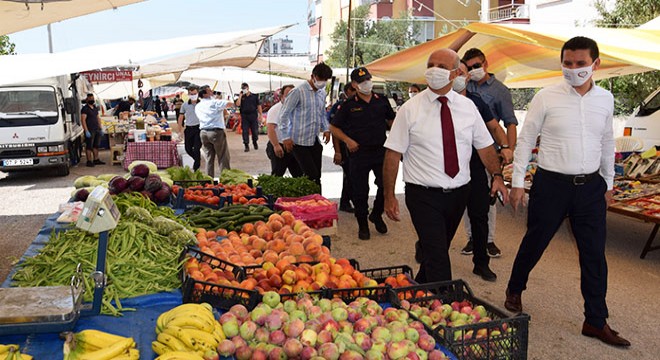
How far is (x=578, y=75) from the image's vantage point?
13.5ft

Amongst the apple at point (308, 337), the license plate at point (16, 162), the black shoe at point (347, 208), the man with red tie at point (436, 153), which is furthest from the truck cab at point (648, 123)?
the license plate at point (16, 162)

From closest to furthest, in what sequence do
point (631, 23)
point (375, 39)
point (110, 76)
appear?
point (631, 23)
point (110, 76)
point (375, 39)

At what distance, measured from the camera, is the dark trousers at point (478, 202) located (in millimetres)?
5512

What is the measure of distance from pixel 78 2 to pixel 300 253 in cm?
423

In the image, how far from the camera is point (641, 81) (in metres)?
18.0

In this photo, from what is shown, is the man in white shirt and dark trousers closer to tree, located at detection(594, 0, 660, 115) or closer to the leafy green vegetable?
the leafy green vegetable

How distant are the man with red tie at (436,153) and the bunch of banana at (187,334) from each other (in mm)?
1879

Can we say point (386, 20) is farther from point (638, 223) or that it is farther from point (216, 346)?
point (216, 346)

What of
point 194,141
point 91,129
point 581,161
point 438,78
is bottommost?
point 194,141

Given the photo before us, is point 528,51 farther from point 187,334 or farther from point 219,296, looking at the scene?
point 187,334

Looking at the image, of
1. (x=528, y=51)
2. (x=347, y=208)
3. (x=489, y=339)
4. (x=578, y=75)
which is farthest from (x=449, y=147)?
(x=528, y=51)

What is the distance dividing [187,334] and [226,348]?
18 cm

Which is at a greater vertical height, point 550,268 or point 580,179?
point 580,179

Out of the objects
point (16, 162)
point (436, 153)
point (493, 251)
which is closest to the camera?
point (436, 153)
